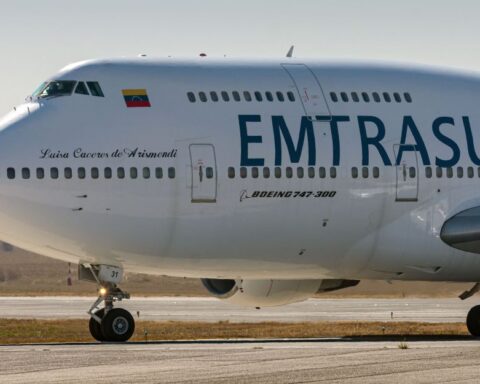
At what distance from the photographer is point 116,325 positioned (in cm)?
3259

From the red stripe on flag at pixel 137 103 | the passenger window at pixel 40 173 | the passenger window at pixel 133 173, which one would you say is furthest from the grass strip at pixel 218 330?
the red stripe on flag at pixel 137 103

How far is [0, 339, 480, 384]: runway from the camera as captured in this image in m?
23.3

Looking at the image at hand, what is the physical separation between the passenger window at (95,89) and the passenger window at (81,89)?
0.37 feet

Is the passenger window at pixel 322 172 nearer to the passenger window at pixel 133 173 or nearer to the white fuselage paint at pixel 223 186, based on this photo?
the white fuselage paint at pixel 223 186

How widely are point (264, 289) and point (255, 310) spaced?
80.1ft

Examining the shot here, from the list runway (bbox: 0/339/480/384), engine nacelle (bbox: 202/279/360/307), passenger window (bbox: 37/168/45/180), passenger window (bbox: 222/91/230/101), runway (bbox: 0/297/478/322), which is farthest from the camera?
runway (bbox: 0/297/478/322)

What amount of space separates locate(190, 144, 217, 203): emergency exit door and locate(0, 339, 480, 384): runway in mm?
3622

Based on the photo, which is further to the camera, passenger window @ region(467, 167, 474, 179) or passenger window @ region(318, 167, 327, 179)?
passenger window @ region(467, 167, 474, 179)

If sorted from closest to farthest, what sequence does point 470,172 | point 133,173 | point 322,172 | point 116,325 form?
point 133,173 → point 116,325 → point 322,172 → point 470,172

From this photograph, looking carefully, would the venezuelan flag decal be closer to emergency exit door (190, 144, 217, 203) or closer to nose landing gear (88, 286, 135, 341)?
emergency exit door (190, 144, 217, 203)

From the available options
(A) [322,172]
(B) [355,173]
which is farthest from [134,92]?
(B) [355,173]

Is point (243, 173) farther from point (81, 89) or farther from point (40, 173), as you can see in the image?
point (40, 173)

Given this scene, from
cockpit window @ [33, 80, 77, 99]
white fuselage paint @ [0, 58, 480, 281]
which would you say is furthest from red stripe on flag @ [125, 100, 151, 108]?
cockpit window @ [33, 80, 77, 99]

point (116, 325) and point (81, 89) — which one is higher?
point (81, 89)
